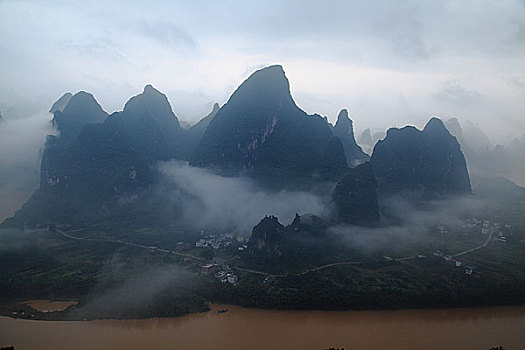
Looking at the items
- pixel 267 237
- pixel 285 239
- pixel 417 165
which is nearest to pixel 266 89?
pixel 417 165

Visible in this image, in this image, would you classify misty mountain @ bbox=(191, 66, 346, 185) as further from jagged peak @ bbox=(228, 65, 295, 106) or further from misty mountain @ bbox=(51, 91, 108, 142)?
misty mountain @ bbox=(51, 91, 108, 142)

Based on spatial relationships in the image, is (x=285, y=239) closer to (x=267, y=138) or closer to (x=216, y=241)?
(x=216, y=241)

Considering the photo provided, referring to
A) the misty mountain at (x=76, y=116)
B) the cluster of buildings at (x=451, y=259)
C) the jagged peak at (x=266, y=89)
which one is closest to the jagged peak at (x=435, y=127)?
the jagged peak at (x=266, y=89)

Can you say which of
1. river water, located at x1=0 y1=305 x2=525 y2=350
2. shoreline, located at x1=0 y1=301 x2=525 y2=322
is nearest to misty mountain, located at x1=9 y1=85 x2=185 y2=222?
shoreline, located at x1=0 y1=301 x2=525 y2=322

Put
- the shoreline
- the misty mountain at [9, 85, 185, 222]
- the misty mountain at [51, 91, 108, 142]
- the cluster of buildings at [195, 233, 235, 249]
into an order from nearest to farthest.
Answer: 1. the shoreline
2. the cluster of buildings at [195, 233, 235, 249]
3. the misty mountain at [9, 85, 185, 222]
4. the misty mountain at [51, 91, 108, 142]

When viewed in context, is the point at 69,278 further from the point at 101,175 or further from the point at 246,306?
the point at 101,175

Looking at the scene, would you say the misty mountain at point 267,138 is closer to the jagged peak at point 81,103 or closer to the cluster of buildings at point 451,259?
the cluster of buildings at point 451,259
